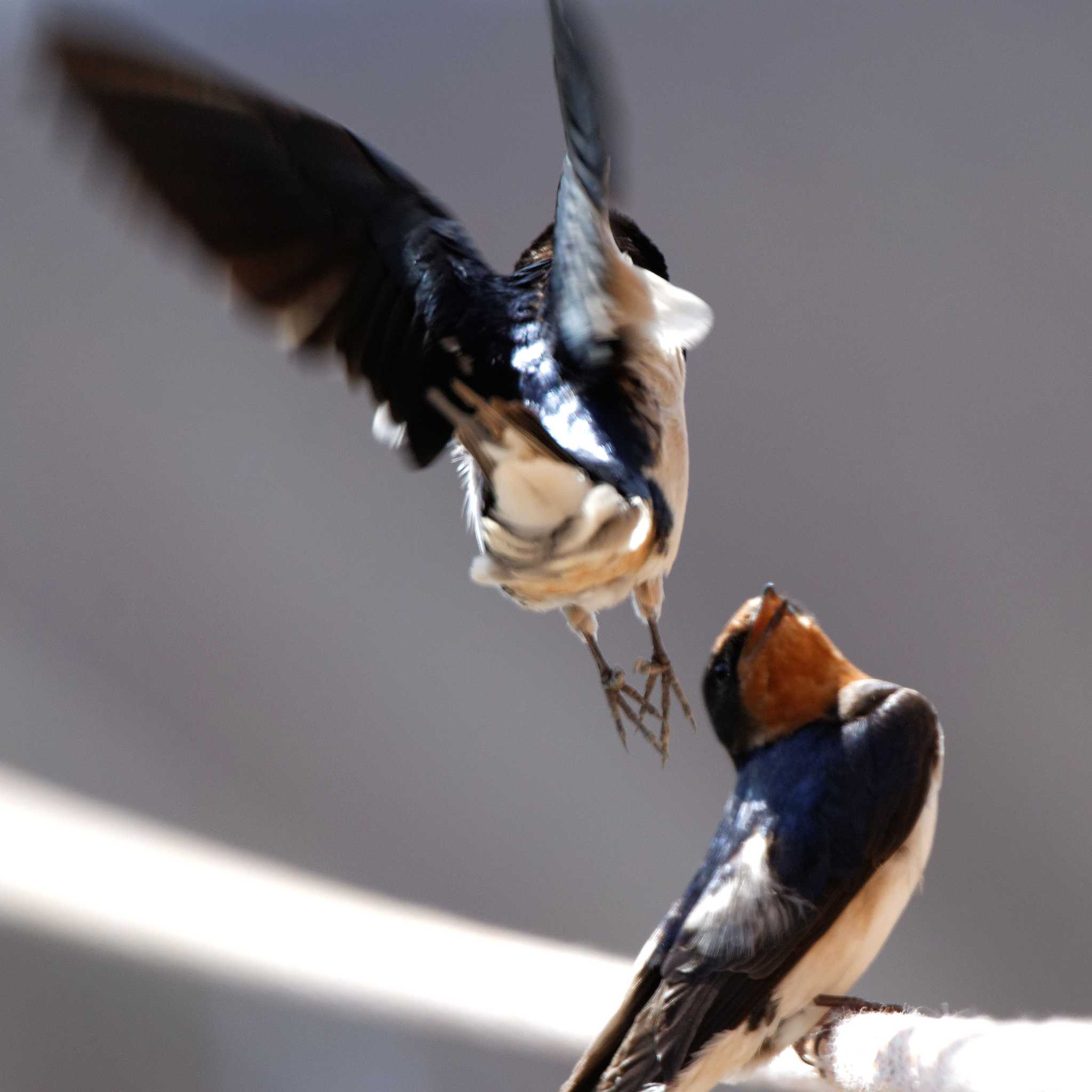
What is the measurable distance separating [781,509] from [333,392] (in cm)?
66

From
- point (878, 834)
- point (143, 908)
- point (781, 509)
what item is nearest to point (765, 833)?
point (878, 834)

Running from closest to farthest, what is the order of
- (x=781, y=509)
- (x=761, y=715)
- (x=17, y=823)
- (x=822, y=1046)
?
(x=822, y=1046)
(x=761, y=715)
(x=17, y=823)
(x=781, y=509)

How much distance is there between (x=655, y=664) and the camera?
3.06 ft

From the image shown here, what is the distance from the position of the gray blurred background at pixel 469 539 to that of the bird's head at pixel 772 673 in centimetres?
87

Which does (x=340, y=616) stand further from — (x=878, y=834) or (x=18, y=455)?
(x=878, y=834)

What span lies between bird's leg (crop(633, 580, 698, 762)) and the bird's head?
6cm

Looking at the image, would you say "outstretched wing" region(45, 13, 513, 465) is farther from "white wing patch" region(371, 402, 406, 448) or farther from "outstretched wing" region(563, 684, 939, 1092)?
"outstretched wing" region(563, 684, 939, 1092)

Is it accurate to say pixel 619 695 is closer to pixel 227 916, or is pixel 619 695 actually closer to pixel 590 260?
pixel 590 260

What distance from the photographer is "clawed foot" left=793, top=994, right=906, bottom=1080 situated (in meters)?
0.86

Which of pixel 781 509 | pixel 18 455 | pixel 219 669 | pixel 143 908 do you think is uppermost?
pixel 781 509

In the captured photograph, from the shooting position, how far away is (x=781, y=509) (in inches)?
72.7

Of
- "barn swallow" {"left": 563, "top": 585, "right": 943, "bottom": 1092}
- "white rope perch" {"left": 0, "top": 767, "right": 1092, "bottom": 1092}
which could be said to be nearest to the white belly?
"barn swallow" {"left": 563, "top": 585, "right": 943, "bottom": 1092}

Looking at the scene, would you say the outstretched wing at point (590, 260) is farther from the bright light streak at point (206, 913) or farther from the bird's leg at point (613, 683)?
the bright light streak at point (206, 913)

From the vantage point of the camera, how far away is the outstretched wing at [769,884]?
33.2 inches
